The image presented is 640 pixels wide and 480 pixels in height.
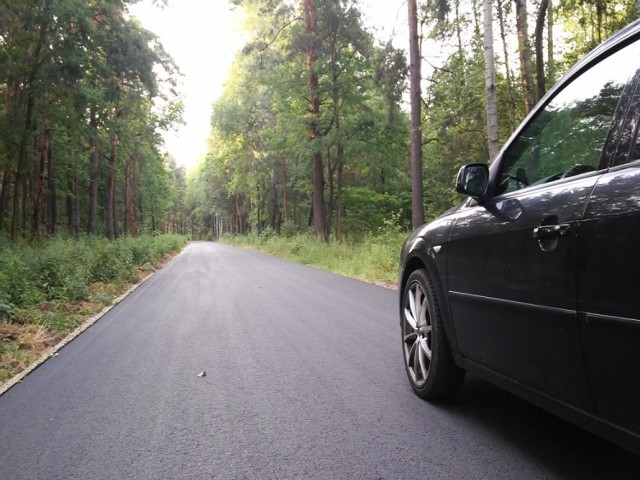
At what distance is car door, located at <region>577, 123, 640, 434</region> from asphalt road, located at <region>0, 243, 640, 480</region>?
2.89ft

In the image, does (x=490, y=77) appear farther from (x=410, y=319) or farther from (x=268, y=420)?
(x=268, y=420)

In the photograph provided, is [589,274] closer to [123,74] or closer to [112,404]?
[112,404]

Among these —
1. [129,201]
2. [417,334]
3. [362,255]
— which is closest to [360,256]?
[362,255]

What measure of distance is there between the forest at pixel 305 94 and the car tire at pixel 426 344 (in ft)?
29.2

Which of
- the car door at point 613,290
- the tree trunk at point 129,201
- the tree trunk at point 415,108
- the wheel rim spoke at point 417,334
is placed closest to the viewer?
the car door at point 613,290

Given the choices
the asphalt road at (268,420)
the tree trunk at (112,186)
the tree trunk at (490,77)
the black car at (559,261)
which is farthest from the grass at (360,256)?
the black car at (559,261)

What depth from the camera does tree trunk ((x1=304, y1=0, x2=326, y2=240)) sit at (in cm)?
2315

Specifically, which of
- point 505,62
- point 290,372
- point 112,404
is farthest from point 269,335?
point 505,62

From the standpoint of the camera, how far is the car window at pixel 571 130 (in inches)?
93.4

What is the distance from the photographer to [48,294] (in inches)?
362

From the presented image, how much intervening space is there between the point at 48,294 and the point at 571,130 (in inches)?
360

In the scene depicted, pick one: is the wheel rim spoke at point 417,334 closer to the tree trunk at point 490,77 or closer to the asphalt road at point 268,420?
the asphalt road at point 268,420

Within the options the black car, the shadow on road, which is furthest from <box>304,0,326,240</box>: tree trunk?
the black car

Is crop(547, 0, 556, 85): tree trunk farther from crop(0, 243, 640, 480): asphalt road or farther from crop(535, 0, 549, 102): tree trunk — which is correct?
crop(0, 243, 640, 480): asphalt road
